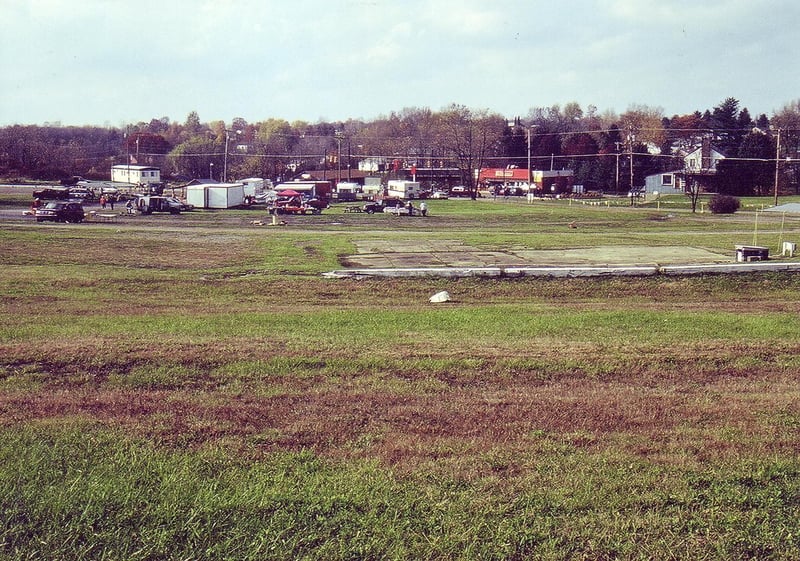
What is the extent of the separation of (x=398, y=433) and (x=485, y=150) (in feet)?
431

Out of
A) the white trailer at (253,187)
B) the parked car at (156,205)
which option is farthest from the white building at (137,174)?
the parked car at (156,205)

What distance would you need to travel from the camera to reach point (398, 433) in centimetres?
684

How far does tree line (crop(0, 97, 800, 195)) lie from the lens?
110875 millimetres

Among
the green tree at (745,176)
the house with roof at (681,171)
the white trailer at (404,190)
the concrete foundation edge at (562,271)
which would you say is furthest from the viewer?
the house with roof at (681,171)

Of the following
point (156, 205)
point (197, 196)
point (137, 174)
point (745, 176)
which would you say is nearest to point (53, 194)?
point (197, 196)

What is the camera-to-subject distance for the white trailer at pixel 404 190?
303 ft

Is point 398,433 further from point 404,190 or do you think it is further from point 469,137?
point 469,137

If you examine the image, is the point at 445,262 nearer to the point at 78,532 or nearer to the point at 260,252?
the point at 260,252

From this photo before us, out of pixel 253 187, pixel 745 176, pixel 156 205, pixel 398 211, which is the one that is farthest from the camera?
pixel 745 176

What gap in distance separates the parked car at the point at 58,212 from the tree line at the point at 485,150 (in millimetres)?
62953

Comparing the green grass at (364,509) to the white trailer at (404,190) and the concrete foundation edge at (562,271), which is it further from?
the white trailer at (404,190)

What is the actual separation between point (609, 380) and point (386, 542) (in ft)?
17.2

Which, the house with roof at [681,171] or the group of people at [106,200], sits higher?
the house with roof at [681,171]

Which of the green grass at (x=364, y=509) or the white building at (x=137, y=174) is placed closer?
the green grass at (x=364, y=509)
